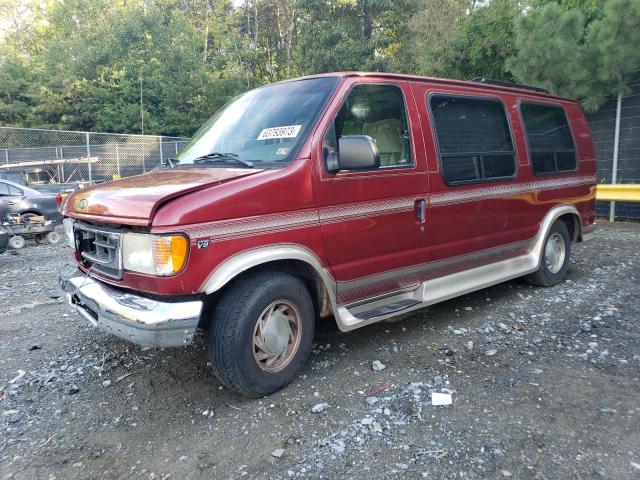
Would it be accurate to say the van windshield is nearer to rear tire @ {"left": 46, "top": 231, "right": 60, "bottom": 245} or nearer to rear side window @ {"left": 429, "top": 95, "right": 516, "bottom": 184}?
rear side window @ {"left": 429, "top": 95, "right": 516, "bottom": 184}

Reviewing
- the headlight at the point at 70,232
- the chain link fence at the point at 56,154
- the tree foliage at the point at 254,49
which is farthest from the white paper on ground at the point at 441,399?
the chain link fence at the point at 56,154

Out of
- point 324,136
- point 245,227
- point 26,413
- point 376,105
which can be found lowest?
point 26,413

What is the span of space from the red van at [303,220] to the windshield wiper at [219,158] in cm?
1

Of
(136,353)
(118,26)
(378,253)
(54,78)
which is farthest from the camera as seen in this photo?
(118,26)

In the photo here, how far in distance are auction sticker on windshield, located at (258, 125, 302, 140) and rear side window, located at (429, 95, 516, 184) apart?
4.60 feet

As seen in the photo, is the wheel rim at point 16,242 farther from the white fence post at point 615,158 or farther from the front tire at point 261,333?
the white fence post at point 615,158

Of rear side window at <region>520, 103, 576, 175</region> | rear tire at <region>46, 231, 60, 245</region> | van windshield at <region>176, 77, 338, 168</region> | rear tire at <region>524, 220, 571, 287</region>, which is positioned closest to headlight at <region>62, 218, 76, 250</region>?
van windshield at <region>176, 77, 338, 168</region>

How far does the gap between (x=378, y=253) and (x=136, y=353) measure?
2.23 metres

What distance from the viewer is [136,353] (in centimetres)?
412

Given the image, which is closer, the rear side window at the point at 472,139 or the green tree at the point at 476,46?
the rear side window at the point at 472,139

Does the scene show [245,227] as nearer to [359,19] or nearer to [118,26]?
[359,19]

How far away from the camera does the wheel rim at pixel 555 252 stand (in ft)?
18.7

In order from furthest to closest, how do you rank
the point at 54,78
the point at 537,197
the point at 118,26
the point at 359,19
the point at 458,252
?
1. the point at 118,26
2. the point at 54,78
3. the point at 359,19
4. the point at 537,197
5. the point at 458,252

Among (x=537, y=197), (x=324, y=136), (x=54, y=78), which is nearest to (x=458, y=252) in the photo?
(x=537, y=197)
